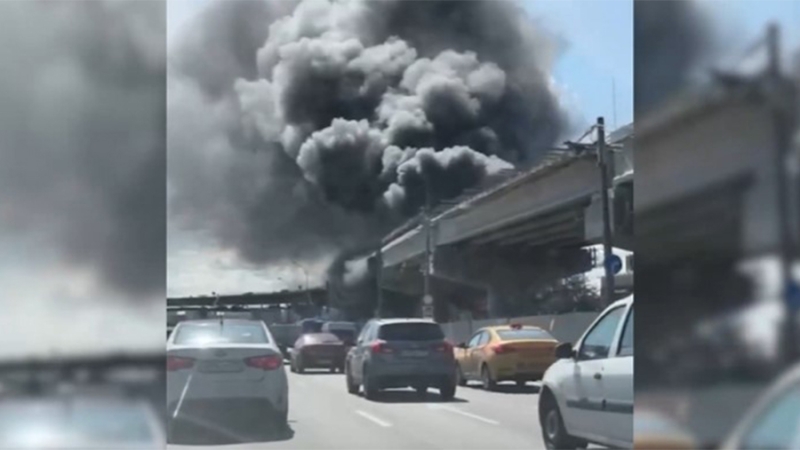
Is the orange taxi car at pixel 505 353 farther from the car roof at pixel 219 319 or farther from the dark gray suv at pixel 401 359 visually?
the car roof at pixel 219 319

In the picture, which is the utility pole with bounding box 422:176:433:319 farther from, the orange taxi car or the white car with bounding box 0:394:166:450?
the white car with bounding box 0:394:166:450

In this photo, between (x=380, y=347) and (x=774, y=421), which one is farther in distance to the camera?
(x=380, y=347)

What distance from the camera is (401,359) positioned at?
517cm

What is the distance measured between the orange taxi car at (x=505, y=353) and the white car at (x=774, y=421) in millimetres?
825

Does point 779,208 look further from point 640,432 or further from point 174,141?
point 174,141

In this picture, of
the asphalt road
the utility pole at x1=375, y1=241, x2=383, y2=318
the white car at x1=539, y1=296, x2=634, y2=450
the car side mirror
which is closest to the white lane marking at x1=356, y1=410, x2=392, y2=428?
the asphalt road

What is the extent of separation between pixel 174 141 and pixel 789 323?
7.99 feet

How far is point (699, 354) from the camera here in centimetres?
493

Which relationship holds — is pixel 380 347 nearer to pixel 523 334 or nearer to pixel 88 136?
pixel 523 334

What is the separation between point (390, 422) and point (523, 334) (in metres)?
0.65

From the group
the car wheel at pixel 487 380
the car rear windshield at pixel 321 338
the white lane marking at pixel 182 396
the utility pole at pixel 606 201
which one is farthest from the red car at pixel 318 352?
the utility pole at pixel 606 201

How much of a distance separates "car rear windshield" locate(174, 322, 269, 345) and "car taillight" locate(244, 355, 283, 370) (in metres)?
A: 0.06

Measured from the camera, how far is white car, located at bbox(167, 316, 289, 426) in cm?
483

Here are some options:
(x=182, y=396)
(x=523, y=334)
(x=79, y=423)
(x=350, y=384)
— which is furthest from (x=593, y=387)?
(x=79, y=423)
